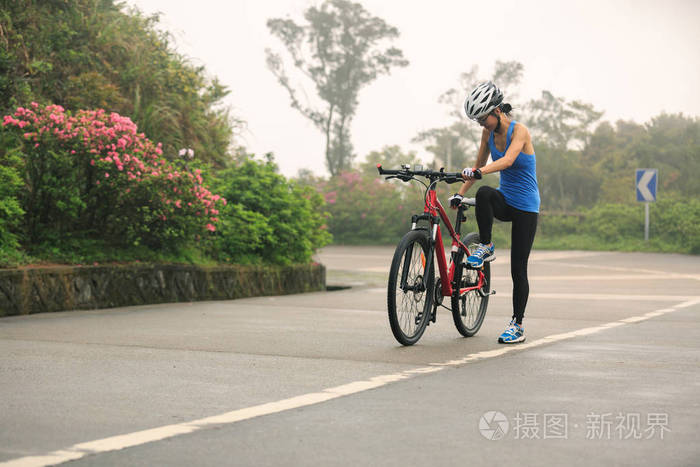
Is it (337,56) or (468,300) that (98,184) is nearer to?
(468,300)

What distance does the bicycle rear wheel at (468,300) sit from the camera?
8.37 m

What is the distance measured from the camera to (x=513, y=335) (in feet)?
27.1

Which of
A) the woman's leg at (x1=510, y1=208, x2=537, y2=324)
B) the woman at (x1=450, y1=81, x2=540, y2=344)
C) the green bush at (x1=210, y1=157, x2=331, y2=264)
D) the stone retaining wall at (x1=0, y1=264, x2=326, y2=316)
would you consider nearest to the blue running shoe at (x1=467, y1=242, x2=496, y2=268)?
the woman at (x1=450, y1=81, x2=540, y2=344)

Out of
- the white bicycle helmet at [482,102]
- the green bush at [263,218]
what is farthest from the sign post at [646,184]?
the white bicycle helmet at [482,102]

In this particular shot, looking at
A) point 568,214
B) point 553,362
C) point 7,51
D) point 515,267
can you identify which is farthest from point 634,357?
point 568,214

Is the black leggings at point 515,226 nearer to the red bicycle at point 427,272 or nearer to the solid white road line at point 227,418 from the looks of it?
the red bicycle at point 427,272

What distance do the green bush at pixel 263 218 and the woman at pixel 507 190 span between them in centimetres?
674

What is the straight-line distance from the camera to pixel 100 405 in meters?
5.27

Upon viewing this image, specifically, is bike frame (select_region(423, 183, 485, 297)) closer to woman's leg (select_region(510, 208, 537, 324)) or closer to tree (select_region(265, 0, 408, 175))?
woman's leg (select_region(510, 208, 537, 324))

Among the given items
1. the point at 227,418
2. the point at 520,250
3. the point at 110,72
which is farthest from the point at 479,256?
the point at 110,72

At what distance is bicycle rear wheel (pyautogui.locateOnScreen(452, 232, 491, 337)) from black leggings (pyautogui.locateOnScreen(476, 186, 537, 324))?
0.30 metres

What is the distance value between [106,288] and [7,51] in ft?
13.7

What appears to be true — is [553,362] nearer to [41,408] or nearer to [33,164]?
[41,408]

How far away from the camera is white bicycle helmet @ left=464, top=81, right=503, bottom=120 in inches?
313
